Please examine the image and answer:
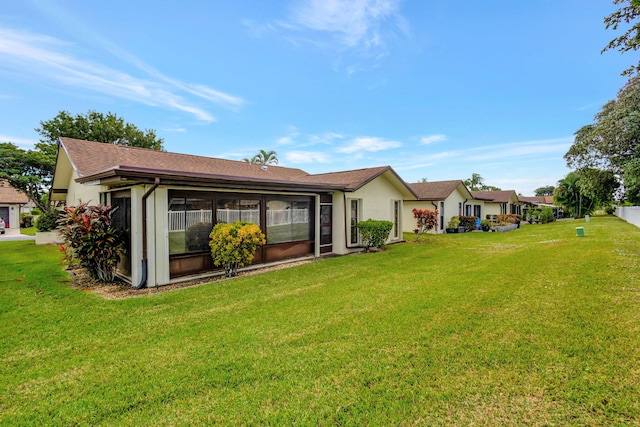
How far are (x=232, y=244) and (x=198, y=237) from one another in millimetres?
1063

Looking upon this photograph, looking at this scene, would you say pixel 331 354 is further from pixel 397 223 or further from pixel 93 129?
pixel 93 129

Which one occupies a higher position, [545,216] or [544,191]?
[544,191]

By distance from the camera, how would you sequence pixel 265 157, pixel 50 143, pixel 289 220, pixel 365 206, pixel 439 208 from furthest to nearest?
pixel 265 157 < pixel 50 143 < pixel 439 208 < pixel 365 206 < pixel 289 220

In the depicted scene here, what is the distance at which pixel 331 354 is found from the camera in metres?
3.63

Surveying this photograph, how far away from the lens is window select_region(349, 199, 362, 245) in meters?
12.5

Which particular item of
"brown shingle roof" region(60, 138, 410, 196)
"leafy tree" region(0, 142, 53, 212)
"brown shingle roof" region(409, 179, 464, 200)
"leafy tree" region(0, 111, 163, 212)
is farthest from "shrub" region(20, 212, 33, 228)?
"brown shingle roof" region(409, 179, 464, 200)

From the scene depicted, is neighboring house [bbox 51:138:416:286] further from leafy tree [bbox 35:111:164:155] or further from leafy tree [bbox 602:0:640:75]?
leafy tree [bbox 35:111:164:155]

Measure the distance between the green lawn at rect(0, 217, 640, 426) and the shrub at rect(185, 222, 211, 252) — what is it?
57.8 inches

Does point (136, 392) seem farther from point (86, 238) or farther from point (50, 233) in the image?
point (50, 233)

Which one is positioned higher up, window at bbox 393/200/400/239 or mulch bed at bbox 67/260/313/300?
window at bbox 393/200/400/239

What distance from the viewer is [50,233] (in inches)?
604

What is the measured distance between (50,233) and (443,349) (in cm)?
1972

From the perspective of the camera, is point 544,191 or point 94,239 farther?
point 544,191

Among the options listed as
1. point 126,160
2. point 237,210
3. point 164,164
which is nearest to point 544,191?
point 237,210
